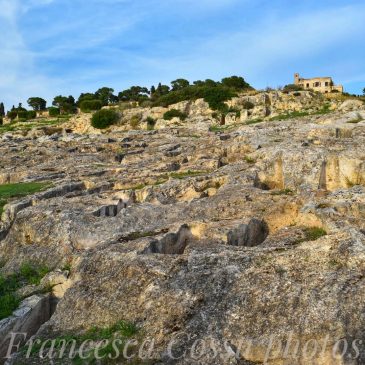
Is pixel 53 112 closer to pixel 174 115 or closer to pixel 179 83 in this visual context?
pixel 179 83

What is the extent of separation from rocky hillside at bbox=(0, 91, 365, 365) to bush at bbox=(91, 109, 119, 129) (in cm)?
6151

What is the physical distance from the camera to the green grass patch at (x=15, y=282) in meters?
14.4

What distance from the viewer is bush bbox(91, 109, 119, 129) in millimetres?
91812

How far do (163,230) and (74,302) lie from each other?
4760 mm

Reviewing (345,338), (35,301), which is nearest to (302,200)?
→ (345,338)

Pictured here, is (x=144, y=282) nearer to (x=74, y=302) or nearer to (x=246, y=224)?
(x=74, y=302)

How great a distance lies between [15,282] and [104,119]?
256ft

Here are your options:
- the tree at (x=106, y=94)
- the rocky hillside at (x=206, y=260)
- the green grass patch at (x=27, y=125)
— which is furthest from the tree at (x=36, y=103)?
the rocky hillside at (x=206, y=260)

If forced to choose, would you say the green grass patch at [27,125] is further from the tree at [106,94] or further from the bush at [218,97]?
the tree at [106,94]

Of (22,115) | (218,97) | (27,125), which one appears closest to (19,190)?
(218,97)

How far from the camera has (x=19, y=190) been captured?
1224 inches

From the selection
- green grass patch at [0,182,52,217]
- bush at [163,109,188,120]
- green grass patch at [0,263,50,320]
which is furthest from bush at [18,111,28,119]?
green grass patch at [0,263,50,320]

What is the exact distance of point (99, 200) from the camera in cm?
2334

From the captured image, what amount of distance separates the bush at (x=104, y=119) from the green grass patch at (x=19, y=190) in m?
58.6
